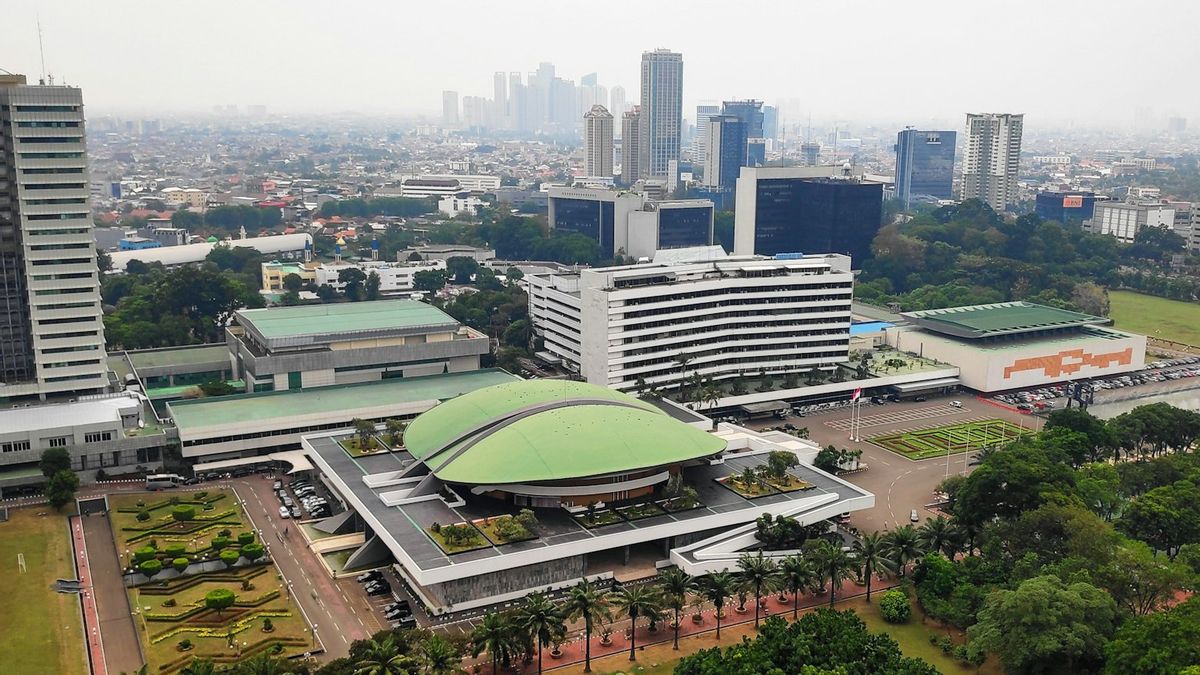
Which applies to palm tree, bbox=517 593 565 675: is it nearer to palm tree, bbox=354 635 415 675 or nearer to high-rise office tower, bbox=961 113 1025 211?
palm tree, bbox=354 635 415 675

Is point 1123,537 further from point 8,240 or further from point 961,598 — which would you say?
point 8,240

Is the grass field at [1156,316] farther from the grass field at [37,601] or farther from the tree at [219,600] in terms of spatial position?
the grass field at [37,601]

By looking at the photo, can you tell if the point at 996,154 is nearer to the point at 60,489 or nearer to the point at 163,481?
the point at 163,481

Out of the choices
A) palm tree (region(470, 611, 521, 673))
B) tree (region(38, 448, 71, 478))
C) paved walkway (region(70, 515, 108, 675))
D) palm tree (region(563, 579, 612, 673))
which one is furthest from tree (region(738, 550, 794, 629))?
tree (region(38, 448, 71, 478))

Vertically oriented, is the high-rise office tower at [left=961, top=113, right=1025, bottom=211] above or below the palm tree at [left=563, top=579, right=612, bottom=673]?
above

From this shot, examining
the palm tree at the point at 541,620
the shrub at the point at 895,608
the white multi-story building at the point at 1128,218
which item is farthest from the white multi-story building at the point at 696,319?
the white multi-story building at the point at 1128,218

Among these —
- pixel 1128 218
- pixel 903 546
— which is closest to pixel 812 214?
pixel 1128 218
